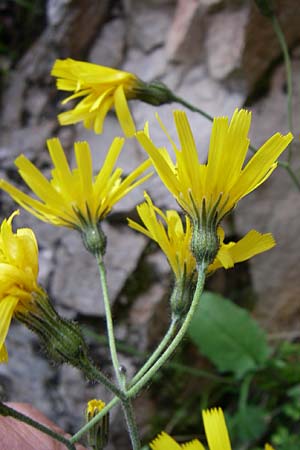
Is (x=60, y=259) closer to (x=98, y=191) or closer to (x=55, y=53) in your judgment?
(x=55, y=53)

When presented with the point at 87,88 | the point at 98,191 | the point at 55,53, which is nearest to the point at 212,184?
the point at 98,191

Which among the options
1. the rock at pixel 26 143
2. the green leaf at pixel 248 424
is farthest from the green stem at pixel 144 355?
the rock at pixel 26 143

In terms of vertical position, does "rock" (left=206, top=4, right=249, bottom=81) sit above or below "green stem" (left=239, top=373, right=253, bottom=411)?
above

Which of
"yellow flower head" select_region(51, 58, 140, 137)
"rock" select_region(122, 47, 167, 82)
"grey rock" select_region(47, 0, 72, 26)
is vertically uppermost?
"grey rock" select_region(47, 0, 72, 26)

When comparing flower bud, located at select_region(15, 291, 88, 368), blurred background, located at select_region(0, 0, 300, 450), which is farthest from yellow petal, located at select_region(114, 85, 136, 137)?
blurred background, located at select_region(0, 0, 300, 450)

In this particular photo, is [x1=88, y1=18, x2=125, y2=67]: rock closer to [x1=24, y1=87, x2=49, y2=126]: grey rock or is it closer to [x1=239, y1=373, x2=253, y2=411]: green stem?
[x1=24, y1=87, x2=49, y2=126]: grey rock

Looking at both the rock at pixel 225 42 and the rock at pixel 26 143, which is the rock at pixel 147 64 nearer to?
the rock at pixel 225 42
